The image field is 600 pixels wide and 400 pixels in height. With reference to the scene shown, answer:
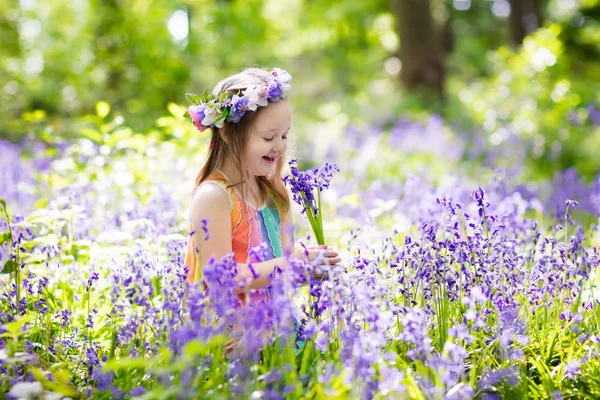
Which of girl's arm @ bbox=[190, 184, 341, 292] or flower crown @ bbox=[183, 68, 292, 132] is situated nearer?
girl's arm @ bbox=[190, 184, 341, 292]

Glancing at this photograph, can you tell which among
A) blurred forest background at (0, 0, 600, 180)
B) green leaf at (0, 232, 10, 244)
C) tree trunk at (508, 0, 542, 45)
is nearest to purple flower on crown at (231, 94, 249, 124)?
green leaf at (0, 232, 10, 244)

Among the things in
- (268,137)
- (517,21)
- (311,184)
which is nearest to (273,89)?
(268,137)

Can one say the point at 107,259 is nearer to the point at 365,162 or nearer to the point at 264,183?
the point at 264,183

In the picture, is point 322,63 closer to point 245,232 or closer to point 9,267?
point 245,232

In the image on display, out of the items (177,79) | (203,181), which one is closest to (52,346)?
(203,181)

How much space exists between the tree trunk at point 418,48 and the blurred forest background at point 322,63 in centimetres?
2

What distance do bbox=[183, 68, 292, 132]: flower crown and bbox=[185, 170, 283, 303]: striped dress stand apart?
258 millimetres

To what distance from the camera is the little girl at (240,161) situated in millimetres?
2832

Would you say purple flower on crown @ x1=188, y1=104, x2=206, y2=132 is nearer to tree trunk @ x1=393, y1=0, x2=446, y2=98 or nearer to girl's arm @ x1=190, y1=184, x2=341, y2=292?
girl's arm @ x1=190, y1=184, x2=341, y2=292

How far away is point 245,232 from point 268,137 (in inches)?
17.2

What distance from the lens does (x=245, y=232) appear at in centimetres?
299

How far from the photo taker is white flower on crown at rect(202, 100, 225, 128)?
290 centimetres

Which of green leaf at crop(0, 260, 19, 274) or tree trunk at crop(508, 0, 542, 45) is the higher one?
tree trunk at crop(508, 0, 542, 45)

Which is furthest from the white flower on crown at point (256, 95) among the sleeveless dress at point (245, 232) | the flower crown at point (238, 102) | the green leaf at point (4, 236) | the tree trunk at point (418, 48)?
the tree trunk at point (418, 48)
